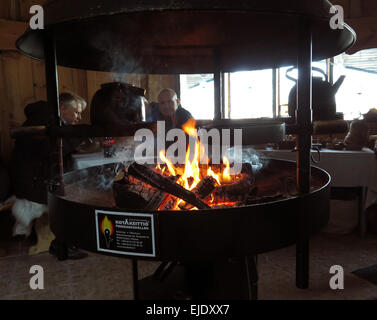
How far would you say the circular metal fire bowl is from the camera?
3.46 ft

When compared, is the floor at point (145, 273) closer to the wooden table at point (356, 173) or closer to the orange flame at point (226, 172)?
the wooden table at point (356, 173)

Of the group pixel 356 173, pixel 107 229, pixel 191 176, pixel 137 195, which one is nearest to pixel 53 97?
pixel 137 195

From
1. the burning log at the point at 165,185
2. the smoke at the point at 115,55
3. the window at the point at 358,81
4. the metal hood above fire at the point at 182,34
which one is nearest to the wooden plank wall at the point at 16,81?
the smoke at the point at 115,55

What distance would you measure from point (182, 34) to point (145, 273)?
5.75ft

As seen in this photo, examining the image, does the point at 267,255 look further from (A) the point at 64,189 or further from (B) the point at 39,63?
(B) the point at 39,63

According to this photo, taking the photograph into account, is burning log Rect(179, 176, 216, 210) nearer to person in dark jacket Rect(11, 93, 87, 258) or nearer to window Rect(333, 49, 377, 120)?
person in dark jacket Rect(11, 93, 87, 258)

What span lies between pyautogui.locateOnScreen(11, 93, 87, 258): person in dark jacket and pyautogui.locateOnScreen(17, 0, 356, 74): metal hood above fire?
2.92 feet

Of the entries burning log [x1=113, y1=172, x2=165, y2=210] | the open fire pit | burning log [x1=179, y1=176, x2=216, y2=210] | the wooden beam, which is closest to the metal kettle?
the open fire pit

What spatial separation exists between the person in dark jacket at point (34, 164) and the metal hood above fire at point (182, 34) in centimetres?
89

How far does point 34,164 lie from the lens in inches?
115

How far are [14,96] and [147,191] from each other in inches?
124

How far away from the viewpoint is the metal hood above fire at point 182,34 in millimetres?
1024
